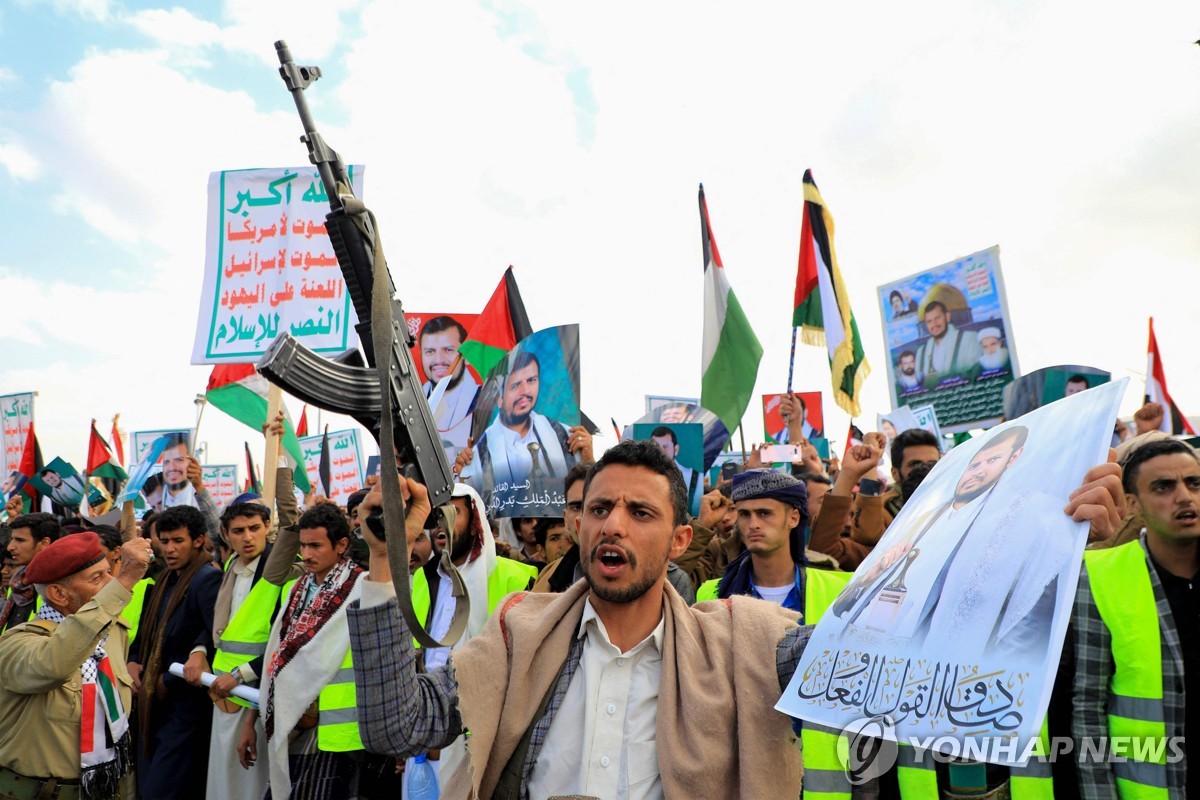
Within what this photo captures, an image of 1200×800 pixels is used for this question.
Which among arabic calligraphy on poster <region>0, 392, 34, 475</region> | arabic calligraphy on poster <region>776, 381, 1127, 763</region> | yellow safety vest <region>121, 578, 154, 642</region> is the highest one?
arabic calligraphy on poster <region>0, 392, 34, 475</region>

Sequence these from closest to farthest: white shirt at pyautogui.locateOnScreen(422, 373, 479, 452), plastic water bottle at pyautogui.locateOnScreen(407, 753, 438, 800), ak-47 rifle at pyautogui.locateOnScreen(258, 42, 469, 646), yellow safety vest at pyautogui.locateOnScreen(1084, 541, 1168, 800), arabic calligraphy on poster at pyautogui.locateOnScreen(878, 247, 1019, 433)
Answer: ak-47 rifle at pyautogui.locateOnScreen(258, 42, 469, 646), yellow safety vest at pyautogui.locateOnScreen(1084, 541, 1168, 800), plastic water bottle at pyautogui.locateOnScreen(407, 753, 438, 800), arabic calligraphy on poster at pyautogui.locateOnScreen(878, 247, 1019, 433), white shirt at pyautogui.locateOnScreen(422, 373, 479, 452)

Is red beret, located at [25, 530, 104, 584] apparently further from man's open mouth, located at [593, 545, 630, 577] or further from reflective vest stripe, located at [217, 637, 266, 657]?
man's open mouth, located at [593, 545, 630, 577]

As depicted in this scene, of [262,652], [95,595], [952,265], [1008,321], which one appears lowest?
[262,652]

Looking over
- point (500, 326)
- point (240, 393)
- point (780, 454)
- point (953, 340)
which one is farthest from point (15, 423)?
point (953, 340)

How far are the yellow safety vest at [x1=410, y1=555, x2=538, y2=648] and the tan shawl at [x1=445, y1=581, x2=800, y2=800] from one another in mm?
2554

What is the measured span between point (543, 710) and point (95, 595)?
3.47 meters

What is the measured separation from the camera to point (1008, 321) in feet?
27.5

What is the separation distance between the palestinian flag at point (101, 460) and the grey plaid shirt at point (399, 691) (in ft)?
45.5

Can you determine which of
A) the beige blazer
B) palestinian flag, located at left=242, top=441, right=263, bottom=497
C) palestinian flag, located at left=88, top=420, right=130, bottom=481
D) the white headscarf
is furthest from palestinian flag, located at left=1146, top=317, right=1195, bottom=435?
palestinian flag, located at left=242, top=441, right=263, bottom=497

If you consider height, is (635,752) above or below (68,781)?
above

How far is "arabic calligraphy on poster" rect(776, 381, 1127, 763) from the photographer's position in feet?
4.47

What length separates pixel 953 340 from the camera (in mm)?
8781

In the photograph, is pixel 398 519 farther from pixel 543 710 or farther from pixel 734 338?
pixel 734 338

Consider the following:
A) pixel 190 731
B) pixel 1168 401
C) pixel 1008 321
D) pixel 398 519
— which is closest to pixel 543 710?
pixel 398 519
